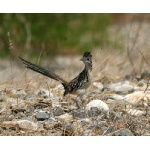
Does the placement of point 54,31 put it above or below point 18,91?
above

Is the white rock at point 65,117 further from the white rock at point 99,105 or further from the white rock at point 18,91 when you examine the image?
the white rock at point 18,91

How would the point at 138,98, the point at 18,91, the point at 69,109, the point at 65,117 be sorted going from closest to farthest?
1. the point at 65,117
2. the point at 69,109
3. the point at 138,98
4. the point at 18,91

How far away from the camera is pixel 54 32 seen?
12.7 meters

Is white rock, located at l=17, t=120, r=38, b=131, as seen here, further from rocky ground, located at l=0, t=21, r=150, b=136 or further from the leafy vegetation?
the leafy vegetation

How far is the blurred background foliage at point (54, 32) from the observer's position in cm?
1218

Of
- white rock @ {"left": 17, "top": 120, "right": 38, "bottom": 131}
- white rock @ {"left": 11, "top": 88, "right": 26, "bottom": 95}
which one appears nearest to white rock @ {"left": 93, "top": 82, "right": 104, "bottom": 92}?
white rock @ {"left": 11, "top": 88, "right": 26, "bottom": 95}

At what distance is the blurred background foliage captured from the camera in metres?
12.2

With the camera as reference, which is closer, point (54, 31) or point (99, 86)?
point (99, 86)

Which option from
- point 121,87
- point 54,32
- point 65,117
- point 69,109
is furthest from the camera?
point 54,32

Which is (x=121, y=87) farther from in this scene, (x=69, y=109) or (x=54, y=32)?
(x=54, y=32)

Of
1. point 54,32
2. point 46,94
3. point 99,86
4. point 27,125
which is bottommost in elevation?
point 27,125

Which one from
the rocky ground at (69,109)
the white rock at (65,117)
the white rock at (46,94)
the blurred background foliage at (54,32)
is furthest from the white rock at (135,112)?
the blurred background foliage at (54,32)

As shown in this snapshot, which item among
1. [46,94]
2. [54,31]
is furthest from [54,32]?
[46,94]
